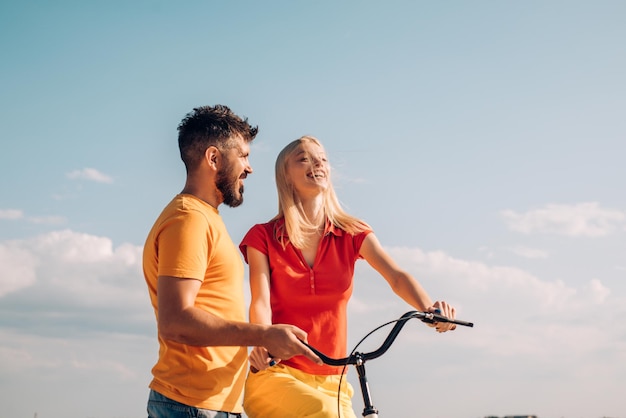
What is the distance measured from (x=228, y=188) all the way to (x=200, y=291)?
868 mm

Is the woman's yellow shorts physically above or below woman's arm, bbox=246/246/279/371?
below

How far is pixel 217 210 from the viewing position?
5145mm

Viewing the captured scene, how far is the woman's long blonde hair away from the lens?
20.1 ft

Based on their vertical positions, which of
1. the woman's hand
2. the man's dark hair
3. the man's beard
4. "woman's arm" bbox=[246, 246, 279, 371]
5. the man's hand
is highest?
the man's dark hair

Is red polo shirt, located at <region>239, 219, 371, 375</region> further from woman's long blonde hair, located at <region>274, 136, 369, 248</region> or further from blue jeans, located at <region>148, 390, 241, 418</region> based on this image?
blue jeans, located at <region>148, 390, 241, 418</region>

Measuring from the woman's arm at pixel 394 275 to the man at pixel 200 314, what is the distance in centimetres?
152

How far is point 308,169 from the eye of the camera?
6.31 m

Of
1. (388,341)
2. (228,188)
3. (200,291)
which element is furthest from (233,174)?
(388,341)

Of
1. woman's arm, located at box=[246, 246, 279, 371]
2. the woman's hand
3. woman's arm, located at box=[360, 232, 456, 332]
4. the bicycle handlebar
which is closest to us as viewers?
the bicycle handlebar

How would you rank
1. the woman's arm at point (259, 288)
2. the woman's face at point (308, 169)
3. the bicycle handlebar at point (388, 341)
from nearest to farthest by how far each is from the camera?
the bicycle handlebar at point (388, 341) → the woman's arm at point (259, 288) → the woman's face at point (308, 169)

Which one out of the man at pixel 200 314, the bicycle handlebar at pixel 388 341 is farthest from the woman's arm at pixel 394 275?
the man at pixel 200 314

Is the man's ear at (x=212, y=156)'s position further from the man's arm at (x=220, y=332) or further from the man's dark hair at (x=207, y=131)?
the man's arm at (x=220, y=332)

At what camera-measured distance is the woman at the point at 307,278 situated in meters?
5.16

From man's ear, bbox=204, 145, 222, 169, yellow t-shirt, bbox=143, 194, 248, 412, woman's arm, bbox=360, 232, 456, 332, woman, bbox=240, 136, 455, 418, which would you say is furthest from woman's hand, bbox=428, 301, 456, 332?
man's ear, bbox=204, 145, 222, 169
